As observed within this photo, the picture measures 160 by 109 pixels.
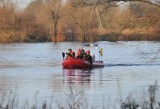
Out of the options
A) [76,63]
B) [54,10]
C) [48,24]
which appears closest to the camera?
[76,63]

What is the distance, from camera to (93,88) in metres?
24.9

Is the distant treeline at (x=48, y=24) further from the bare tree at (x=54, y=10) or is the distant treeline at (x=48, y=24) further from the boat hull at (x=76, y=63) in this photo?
the boat hull at (x=76, y=63)

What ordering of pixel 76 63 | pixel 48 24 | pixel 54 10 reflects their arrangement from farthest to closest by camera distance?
pixel 54 10
pixel 48 24
pixel 76 63

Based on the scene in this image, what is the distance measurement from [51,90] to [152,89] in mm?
12020

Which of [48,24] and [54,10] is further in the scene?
[54,10]

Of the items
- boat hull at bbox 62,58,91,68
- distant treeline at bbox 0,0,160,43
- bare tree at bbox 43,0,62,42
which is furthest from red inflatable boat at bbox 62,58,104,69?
bare tree at bbox 43,0,62,42

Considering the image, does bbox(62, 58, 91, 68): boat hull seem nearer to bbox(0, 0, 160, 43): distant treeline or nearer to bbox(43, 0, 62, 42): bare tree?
bbox(0, 0, 160, 43): distant treeline

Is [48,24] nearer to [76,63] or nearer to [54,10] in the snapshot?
[54,10]

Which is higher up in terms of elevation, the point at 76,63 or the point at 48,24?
the point at 48,24

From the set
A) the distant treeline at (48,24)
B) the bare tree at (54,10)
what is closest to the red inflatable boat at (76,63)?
the distant treeline at (48,24)

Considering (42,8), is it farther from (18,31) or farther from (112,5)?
(112,5)

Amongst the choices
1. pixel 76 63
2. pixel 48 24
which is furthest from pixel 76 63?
pixel 48 24

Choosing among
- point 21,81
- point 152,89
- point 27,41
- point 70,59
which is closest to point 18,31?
point 27,41

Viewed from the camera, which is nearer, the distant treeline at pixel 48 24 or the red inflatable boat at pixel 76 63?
the red inflatable boat at pixel 76 63
